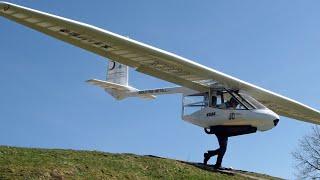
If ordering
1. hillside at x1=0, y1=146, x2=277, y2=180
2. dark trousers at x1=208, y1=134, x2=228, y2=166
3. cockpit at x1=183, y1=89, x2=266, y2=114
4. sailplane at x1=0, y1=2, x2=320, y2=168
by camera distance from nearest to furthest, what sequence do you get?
1. hillside at x1=0, y1=146, x2=277, y2=180
2. sailplane at x1=0, y1=2, x2=320, y2=168
3. dark trousers at x1=208, y1=134, x2=228, y2=166
4. cockpit at x1=183, y1=89, x2=266, y2=114

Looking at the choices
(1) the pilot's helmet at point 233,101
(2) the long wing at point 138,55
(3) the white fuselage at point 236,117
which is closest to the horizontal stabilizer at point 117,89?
(2) the long wing at point 138,55

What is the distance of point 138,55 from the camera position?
21656mm

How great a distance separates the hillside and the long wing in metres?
3.69

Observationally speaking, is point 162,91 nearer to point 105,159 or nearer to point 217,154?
point 217,154

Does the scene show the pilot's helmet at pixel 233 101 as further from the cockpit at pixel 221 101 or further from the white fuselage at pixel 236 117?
the white fuselage at pixel 236 117

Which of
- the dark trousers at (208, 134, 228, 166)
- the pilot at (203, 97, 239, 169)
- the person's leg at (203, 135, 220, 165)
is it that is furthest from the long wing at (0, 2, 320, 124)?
the person's leg at (203, 135, 220, 165)

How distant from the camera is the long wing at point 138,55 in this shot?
58.9 feet

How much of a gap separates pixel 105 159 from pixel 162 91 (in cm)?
1418

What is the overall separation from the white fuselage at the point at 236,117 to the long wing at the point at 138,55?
1290mm

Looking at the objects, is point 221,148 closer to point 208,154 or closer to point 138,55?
point 208,154

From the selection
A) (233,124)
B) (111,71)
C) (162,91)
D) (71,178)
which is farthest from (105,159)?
(111,71)

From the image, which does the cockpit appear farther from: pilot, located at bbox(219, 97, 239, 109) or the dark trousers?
the dark trousers

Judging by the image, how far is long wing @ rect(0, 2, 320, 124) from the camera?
17.9 meters

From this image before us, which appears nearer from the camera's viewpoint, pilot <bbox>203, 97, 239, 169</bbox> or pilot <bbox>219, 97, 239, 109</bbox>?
pilot <bbox>203, 97, 239, 169</bbox>
